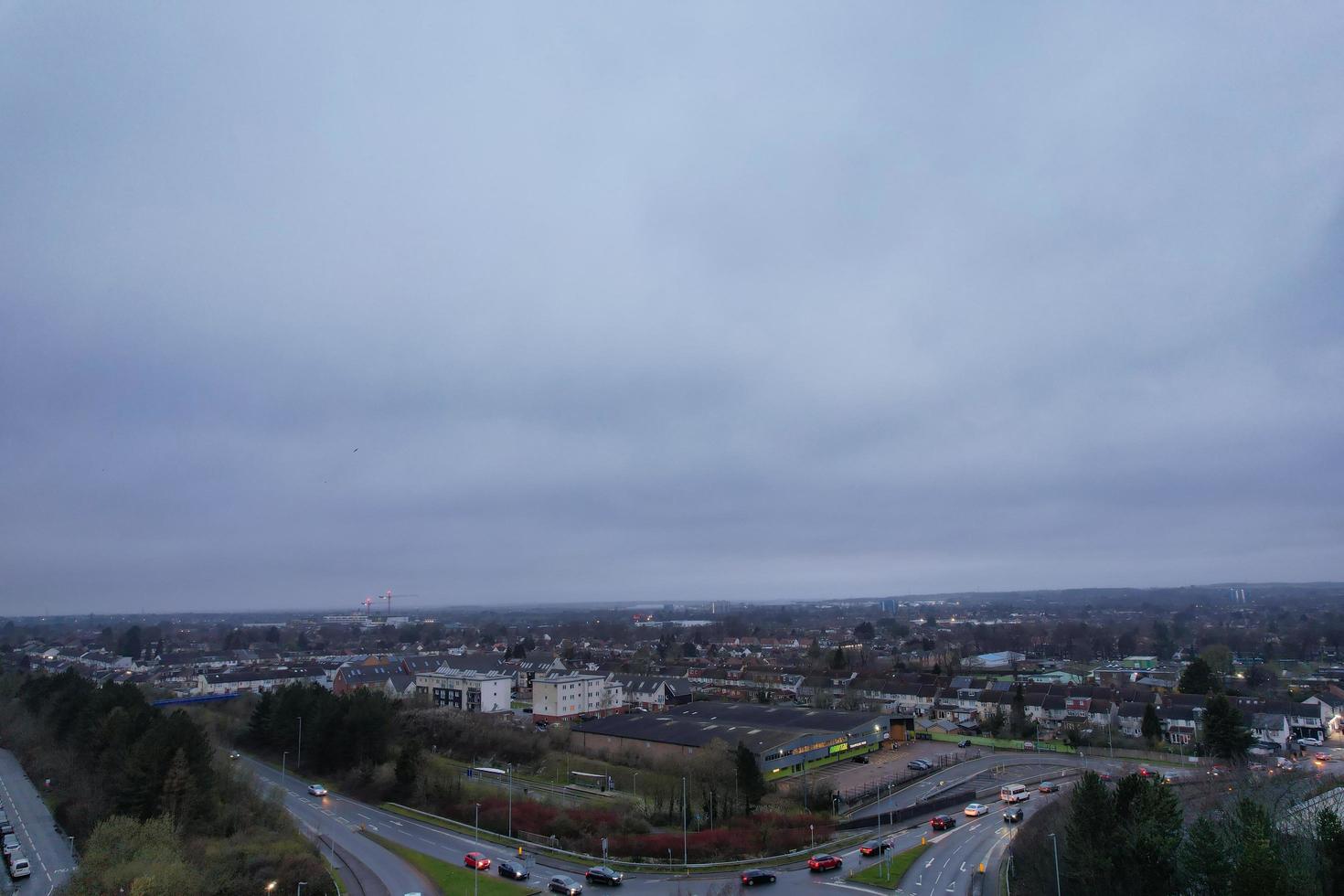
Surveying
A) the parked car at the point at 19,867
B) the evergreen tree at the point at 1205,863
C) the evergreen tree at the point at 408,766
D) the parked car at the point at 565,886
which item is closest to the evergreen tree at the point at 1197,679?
the evergreen tree at the point at 1205,863

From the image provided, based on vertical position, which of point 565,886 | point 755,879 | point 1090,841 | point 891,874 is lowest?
point 891,874

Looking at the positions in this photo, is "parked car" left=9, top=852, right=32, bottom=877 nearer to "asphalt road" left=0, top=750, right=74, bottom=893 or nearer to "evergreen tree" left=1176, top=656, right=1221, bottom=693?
"asphalt road" left=0, top=750, right=74, bottom=893

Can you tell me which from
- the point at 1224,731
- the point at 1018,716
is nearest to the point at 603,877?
the point at 1224,731

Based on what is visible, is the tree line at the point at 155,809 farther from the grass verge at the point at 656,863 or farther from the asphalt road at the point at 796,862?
the grass verge at the point at 656,863

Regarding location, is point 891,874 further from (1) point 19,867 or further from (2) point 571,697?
(2) point 571,697

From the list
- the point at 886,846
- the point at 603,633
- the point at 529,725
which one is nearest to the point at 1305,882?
the point at 886,846

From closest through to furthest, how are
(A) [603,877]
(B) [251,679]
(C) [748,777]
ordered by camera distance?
(A) [603,877], (C) [748,777], (B) [251,679]
